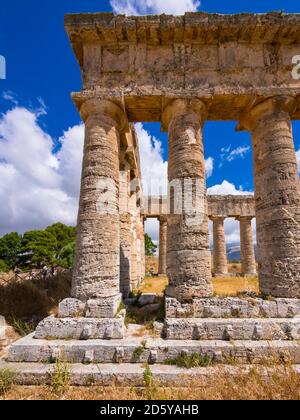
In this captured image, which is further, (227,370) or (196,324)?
(196,324)

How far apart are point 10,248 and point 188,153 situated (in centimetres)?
3570

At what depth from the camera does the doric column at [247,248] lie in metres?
21.7

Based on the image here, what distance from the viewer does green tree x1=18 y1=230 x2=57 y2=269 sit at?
33.5 m

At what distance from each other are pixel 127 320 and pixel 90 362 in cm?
175

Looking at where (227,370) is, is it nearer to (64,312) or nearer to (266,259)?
(266,259)

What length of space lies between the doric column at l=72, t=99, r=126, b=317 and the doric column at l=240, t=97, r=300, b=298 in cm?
456

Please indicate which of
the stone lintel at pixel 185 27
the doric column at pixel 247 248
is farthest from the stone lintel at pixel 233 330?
the doric column at pixel 247 248

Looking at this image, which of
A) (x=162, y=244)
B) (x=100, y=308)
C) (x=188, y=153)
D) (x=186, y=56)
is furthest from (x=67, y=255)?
(x=186, y=56)

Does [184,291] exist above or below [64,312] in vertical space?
above

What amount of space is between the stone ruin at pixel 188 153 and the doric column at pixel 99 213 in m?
0.03

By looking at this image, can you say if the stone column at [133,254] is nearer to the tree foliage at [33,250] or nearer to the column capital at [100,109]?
the column capital at [100,109]
